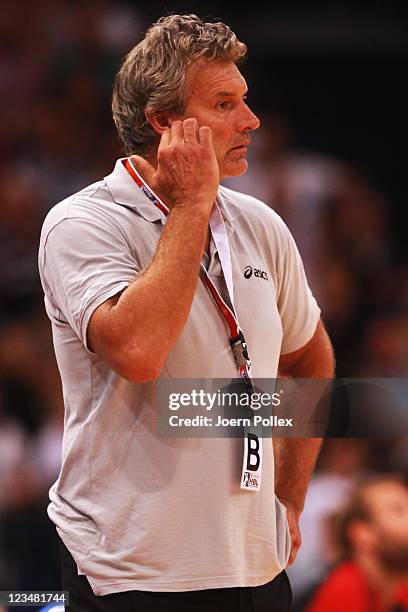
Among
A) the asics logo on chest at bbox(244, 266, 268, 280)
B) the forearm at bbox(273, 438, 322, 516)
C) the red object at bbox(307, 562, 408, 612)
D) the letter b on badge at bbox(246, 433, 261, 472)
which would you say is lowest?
the red object at bbox(307, 562, 408, 612)

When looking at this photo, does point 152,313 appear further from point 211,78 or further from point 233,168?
point 211,78

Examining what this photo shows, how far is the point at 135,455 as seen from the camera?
1.80 m

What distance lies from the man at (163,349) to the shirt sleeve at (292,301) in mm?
115

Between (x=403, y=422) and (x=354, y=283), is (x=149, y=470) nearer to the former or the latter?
(x=403, y=422)

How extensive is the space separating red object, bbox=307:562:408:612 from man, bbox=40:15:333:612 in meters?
0.47

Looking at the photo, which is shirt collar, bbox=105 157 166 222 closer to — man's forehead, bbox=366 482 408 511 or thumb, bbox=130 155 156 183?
thumb, bbox=130 155 156 183

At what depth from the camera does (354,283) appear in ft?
15.0

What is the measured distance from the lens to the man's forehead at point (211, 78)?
6.44 feet

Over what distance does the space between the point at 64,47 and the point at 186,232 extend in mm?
3459

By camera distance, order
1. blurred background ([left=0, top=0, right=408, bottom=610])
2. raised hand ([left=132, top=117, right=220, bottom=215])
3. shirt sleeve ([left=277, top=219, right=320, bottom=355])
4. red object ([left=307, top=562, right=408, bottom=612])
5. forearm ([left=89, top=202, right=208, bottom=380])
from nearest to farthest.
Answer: forearm ([left=89, top=202, right=208, bottom=380]), raised hand ([left=132, top=117, right=220, bottom=215]), shirt sleeve ([left=277, top=219, right=320, bottom=355]), red object ([left=307, top=562, right=408, bottom=612]), blurred background ([left=0, top=0, right=408, bottom=610])

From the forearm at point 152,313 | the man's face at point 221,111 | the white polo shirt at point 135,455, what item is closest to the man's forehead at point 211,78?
the man's face at point 221,111

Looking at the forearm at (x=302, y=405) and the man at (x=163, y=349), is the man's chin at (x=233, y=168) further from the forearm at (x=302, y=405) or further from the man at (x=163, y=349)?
the forearm at (x=302, y=405)

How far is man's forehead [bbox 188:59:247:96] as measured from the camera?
6.44 feet

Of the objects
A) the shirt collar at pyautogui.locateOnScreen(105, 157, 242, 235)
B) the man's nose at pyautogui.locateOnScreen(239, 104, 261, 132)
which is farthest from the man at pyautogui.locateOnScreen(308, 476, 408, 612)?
the man's nose at pyautogui.locateOnScreen(239, 104, 261, 132)
